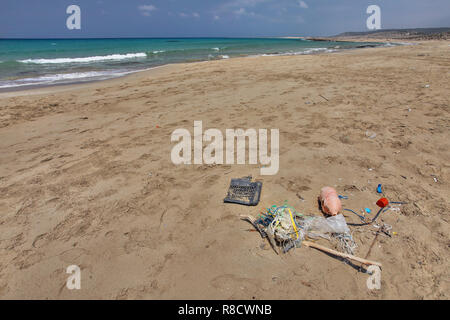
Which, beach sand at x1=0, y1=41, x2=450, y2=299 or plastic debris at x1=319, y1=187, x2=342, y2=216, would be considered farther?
plastic debris at x1=319, y1=187, x2=342, y2=216

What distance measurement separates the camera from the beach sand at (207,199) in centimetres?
182

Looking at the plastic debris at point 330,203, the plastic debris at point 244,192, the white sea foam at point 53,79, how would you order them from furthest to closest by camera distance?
the white sea foam at point 53,79 < the plastic debris at point 244,192 < the plastic debris at point 330,203

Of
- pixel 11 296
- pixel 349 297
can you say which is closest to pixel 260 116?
pixel 349 297

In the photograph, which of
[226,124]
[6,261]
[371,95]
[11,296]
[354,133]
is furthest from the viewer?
[371,95]

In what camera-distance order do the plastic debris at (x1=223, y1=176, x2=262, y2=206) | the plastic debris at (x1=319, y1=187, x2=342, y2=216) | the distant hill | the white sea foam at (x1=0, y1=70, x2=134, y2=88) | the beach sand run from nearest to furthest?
the beach sand, the plastic debris at (x1=319, y1=187, x2=342, y2=216), the plastic debris at (x1=223, y1=176, x2=262, y2=206), the white sea foam at (x1=0, y1=70, x2=134, y2=88), the distant hill

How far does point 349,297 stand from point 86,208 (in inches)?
107

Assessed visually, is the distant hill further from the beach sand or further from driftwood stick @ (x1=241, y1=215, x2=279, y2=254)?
driftwood stick @ (x1=241, y1=215, x2=279, y2=254)

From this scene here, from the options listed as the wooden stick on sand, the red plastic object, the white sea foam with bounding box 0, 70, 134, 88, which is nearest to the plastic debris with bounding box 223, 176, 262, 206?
the wooden stick on sand

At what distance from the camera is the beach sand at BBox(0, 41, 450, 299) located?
5.97ft

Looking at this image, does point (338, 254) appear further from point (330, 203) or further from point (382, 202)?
point (382, 202)

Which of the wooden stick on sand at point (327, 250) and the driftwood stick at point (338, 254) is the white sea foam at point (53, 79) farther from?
the driftwood stick at point (338, 254)

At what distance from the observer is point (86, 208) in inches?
104

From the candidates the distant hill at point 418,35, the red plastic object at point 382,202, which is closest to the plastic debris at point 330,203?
the red plastic object at point 382,202
